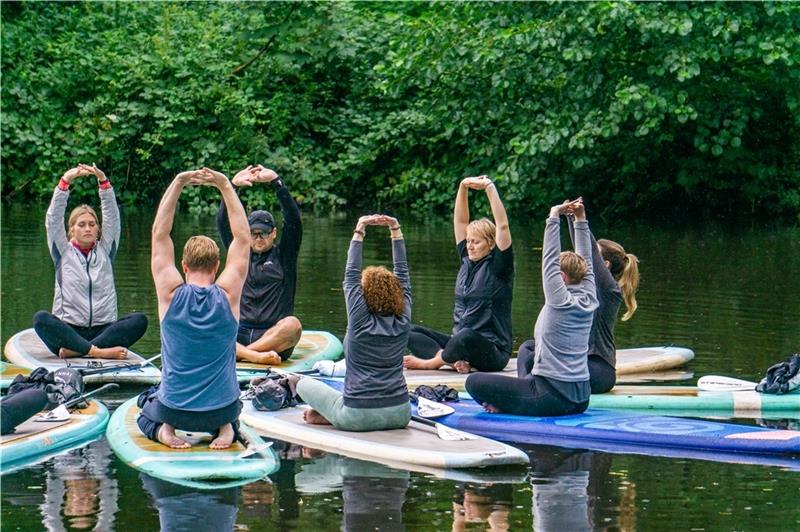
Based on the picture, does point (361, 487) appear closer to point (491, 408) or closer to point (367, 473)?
point (367, 473)

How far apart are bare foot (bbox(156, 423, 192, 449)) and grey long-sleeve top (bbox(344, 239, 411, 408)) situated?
3.74 feet

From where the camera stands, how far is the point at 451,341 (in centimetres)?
1169

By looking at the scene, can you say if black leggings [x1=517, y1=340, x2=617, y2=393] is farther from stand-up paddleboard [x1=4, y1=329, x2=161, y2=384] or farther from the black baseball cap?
stand-up paddleboard [x1=4, y1=329, x2=161, y2=384]

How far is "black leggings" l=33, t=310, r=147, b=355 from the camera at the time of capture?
11773 mm

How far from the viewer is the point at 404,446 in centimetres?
893

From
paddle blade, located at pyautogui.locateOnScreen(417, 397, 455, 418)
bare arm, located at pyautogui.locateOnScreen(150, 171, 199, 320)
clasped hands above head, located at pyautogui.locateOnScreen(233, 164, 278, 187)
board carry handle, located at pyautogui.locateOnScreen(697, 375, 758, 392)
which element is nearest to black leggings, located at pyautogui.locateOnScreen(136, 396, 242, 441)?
bare arm, located at pyautogui.locateOnScreen(150, 171, 199, 320)

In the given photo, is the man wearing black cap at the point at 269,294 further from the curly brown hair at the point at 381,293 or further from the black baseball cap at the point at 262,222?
the curly brown hair at the point at 381,293

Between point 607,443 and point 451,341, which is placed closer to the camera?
point 607,443

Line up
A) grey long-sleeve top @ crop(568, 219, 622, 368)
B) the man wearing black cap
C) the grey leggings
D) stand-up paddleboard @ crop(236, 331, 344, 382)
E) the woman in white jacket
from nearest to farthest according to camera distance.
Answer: the grey leggings < grey long-sleeve top @ crop(568, 219, 622, 368) < stand-up paddleboard @ crop(236, 331, 344, 382) < the woman in white jacket < the man wearing black cap

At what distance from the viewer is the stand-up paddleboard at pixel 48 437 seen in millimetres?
8820

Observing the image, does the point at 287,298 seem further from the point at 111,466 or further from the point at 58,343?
the point at 111,466

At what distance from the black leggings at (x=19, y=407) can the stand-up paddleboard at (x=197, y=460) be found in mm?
521

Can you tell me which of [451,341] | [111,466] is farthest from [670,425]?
[111,466]

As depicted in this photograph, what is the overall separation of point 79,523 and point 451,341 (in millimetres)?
4711
